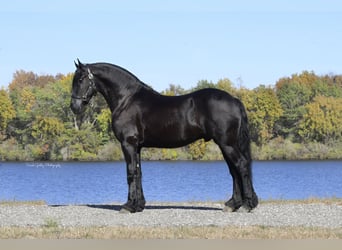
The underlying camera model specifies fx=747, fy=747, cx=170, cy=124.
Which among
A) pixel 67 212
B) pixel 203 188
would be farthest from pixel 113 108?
pixel 203 188

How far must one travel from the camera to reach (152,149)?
7750 centimetres

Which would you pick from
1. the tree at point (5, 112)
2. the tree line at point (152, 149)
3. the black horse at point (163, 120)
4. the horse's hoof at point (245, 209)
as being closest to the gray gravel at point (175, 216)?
the horse's hoof at point (245, 209)

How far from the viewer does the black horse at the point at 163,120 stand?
15.3 meters

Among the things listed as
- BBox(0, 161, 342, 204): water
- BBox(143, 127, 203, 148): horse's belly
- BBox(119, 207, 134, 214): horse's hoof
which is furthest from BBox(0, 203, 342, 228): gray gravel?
BBox(0, 161, 342, 204): water

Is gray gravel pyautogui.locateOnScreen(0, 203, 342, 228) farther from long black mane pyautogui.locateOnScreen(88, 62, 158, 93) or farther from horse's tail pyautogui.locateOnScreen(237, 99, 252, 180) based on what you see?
long black mane pyautogui.locateOnScreen(88, 62, 158, 93)

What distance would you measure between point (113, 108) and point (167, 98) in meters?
1.30

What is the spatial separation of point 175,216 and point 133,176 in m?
1.71

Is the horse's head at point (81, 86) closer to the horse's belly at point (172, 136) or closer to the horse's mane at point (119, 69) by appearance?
the horse's mane at point (119, 69)

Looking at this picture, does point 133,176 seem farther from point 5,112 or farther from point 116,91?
point 5,112

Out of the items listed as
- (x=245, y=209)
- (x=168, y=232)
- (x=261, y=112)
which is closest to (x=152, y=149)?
(x=261, y=112)

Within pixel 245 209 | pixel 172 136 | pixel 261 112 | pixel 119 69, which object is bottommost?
pixel 245 209

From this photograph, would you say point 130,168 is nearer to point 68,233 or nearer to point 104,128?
point 68,233

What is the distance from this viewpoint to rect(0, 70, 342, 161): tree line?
250 feet

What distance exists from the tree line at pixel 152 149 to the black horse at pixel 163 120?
56.7 meters
